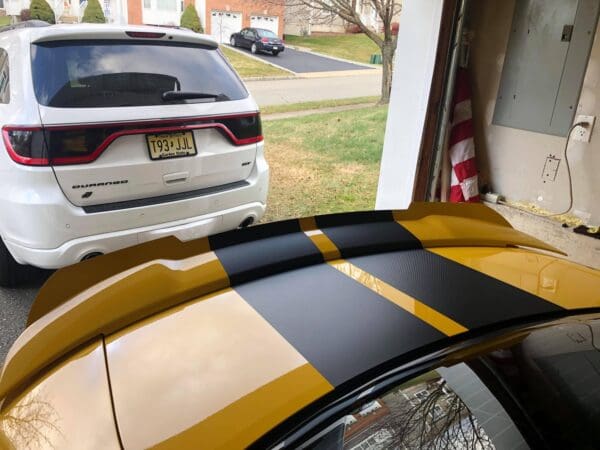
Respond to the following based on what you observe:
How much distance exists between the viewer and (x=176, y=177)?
115 inches

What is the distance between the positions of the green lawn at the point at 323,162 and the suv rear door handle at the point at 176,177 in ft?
7.62

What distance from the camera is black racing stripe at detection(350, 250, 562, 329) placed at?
1306 millimetres

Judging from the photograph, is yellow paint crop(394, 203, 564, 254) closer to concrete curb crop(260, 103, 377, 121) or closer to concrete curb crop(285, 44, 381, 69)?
concrete curb crop(260, 103, 377, 121)

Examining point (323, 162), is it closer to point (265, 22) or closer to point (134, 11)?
point (134, 11)

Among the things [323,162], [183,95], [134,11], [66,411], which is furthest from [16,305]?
[134,11]

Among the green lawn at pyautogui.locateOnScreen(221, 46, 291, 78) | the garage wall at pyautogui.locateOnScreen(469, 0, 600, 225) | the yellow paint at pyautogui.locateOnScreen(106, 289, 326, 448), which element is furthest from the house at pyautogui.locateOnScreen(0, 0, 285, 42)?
the yellow paint at pyautogui.locateOnScreen(106, 289, 326, 448)

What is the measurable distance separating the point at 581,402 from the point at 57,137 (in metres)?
2.55

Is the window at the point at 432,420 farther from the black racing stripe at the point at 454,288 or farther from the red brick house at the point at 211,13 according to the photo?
the red brick house at the point at 211,13

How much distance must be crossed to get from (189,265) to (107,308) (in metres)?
0.27

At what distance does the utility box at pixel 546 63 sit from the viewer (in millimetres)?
3529

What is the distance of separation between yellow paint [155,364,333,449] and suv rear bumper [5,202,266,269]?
196 centimetres

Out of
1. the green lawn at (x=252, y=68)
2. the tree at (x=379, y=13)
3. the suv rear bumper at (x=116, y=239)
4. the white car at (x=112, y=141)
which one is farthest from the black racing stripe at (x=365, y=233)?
the green lawn at (x=252, y=68)

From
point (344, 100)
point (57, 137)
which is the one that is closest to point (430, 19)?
point (57, 137)

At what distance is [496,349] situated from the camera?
1.18 m
